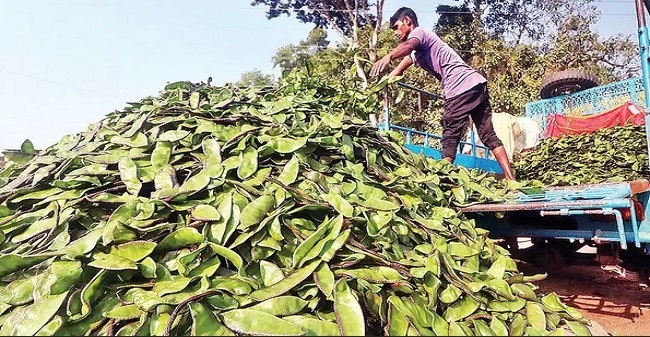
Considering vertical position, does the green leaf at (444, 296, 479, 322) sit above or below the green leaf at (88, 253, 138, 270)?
below

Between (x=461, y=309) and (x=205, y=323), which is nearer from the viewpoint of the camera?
(x=205, y=323)

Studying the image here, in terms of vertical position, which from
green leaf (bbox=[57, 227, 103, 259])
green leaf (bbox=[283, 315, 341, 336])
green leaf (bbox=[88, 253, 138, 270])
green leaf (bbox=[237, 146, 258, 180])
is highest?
green leaf (bbox=[237, 146, 258, 180])

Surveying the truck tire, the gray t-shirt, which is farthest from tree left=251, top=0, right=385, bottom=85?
the gray t-shirt

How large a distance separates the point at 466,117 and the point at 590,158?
1.62 meters

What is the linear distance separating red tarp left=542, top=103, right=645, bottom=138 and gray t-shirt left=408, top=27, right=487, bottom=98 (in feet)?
8.71

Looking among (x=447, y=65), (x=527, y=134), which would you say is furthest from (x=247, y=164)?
(x=527, y=134)

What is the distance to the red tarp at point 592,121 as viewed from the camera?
539 centimetres

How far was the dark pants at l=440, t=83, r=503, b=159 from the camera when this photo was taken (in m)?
3.18

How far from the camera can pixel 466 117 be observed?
321 cm

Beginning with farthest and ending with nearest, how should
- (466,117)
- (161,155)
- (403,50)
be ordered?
(466,117) → (403,50) → (161,155)

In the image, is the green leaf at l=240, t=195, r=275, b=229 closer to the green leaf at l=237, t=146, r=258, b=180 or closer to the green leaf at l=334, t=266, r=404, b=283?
the green leaf at l=237, t=146, r=258, b=180

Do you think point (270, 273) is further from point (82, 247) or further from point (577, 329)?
point (577, 329)

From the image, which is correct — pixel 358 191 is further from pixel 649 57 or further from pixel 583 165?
pixel 583 165

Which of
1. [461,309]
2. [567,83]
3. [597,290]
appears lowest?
[597,290]
